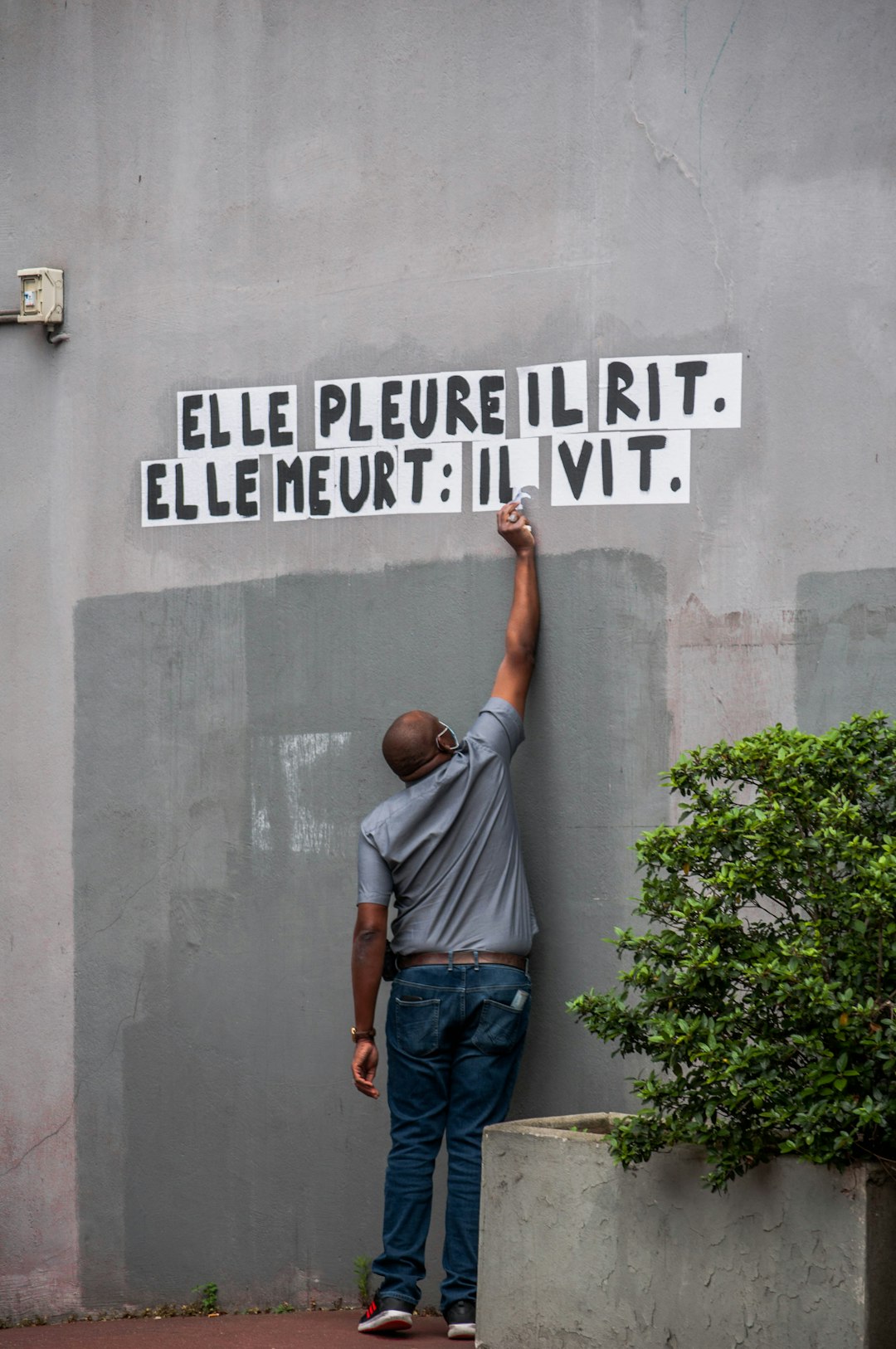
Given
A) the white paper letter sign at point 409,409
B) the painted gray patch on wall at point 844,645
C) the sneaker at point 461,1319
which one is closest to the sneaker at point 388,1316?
the sneaker at point 461,1319

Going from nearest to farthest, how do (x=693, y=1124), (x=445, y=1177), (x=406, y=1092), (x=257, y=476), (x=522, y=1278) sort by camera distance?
(x=693, y=1124), (x=522, y=1278), (x=406, y=1092), (x=445, y=1177), (x=257, y=476)

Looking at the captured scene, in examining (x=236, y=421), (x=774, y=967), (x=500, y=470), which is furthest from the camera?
(x=236, y=421)

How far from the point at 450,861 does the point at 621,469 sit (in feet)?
4.77

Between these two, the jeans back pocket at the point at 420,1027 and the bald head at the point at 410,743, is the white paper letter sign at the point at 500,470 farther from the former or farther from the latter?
the jeans back pocket at the point at 420,1027

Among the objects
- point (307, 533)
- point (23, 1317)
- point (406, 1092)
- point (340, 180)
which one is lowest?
point (23, 1317)

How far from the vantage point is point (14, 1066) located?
5.95 meters

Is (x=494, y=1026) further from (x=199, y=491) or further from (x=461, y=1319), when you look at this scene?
(x=199, y=491)

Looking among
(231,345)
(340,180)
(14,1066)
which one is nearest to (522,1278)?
(14,1066)

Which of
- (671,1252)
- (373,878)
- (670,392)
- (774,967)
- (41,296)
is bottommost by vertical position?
(671,1252)

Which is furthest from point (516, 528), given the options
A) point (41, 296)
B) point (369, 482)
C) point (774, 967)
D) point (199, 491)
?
point (41, 296)

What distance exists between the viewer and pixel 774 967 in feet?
12.5

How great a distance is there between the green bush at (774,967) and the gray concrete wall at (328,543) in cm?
96

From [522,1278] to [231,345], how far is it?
3.42 m

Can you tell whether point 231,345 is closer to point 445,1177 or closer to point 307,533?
point 307,533
